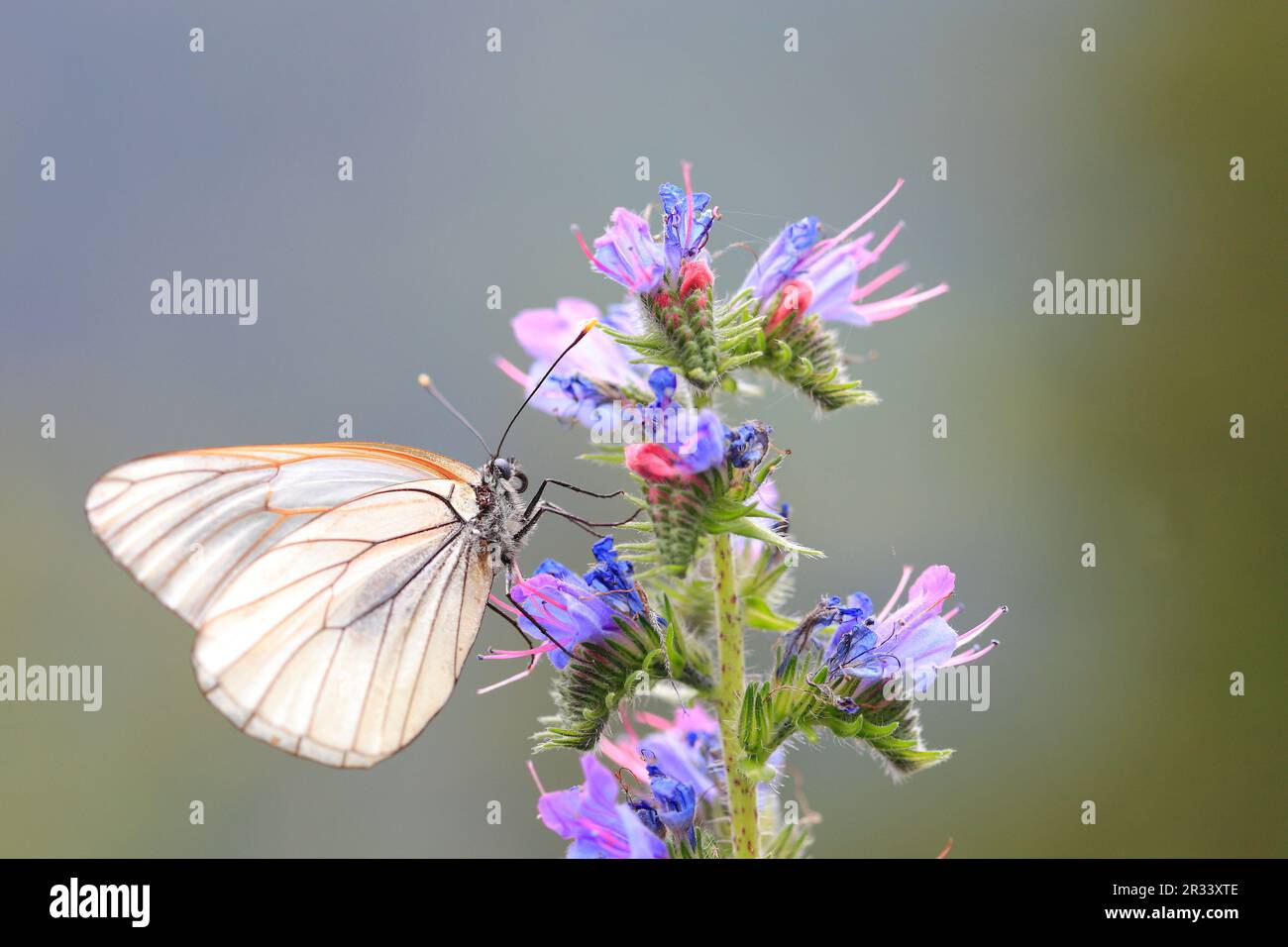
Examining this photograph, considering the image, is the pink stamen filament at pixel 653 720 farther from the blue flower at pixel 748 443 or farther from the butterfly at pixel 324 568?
the blue flower at pixel 748 443

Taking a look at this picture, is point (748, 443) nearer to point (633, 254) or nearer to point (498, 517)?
point (633, 254)

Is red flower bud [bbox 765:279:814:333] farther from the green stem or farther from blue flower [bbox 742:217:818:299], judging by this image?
the green stem

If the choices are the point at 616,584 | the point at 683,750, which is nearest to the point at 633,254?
the point at 616,584

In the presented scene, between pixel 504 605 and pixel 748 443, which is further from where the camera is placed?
pixel 504 605

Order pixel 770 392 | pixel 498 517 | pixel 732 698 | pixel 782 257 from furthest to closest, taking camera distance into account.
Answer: pixel 770 392, pixel 498 517, pixel 782 257, pixel 732 698

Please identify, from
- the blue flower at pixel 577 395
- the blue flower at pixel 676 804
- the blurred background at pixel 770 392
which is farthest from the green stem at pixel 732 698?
the blurred background at pixel 770 392
